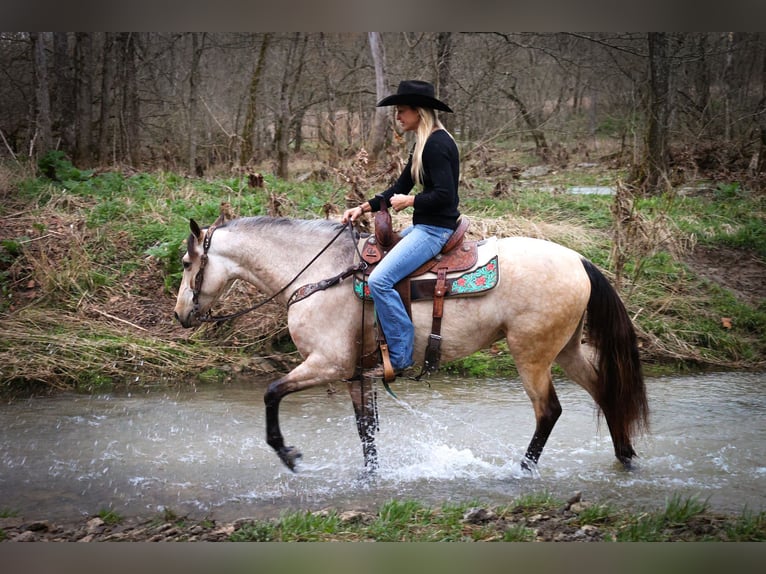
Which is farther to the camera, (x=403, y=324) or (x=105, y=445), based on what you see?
(x=105, y=445)

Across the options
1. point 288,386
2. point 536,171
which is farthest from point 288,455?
point 536,171

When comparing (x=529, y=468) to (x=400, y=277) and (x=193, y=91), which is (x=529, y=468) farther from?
(x=193, y=91)

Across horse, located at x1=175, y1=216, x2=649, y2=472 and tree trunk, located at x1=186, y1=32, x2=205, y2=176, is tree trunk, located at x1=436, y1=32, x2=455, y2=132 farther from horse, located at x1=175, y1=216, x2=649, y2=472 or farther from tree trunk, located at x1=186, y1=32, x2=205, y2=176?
horse, located at x1=175, y1=216, x2=649, y2=472

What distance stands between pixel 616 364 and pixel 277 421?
7.30 ft

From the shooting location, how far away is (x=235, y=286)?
730 cm

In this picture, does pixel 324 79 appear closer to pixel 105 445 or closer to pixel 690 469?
pixel 105 445

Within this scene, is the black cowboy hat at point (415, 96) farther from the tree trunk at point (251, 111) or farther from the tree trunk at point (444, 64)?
the tree trunk at point (251, 111)

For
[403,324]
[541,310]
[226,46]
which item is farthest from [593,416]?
[226,46]

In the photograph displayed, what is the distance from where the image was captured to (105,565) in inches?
142

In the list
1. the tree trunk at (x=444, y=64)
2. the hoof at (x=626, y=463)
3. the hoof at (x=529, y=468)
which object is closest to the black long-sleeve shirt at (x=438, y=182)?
the hoof at (x=529, y=468)

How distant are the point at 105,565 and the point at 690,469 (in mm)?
3659

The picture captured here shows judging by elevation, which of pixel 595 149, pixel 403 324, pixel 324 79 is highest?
pixel 324 79

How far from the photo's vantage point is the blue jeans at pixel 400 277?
170 inches

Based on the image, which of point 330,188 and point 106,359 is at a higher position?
point 330,188
